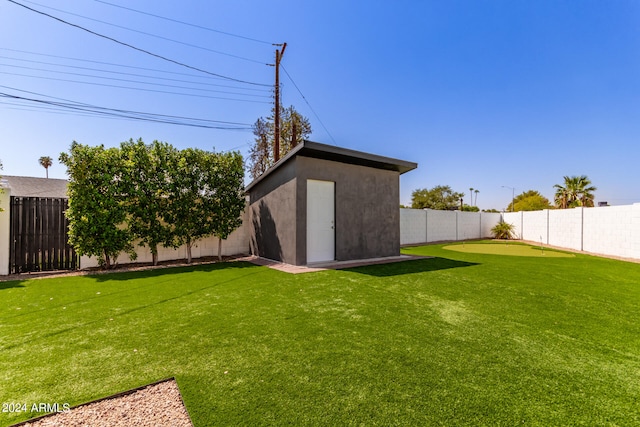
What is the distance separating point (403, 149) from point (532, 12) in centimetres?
718

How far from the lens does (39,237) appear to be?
6801 millimetres

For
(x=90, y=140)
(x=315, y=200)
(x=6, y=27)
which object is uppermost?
(x=6, y=27)

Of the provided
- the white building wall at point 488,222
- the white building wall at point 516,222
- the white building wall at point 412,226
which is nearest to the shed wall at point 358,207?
the white building wall at point 412,226

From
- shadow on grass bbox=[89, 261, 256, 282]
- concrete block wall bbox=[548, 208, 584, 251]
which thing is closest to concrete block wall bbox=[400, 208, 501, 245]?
concrete block wall bbox=[548, 208, 584, 251]

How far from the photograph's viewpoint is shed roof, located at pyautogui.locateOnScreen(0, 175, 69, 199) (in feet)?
45.3

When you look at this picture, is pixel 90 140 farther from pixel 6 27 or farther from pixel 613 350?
pixel 613 350

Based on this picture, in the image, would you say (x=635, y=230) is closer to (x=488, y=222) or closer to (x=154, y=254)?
(x=488, y=222)

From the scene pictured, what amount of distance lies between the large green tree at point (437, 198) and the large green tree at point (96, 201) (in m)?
38.1

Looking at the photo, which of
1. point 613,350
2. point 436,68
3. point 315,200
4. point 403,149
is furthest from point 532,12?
point 613,350

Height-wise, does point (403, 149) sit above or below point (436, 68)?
below

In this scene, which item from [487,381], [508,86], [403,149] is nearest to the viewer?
[487,381]

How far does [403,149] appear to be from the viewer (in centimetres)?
1459

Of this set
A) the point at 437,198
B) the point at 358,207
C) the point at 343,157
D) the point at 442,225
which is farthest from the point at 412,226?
the point at 437,198

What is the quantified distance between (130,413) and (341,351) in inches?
67.9
